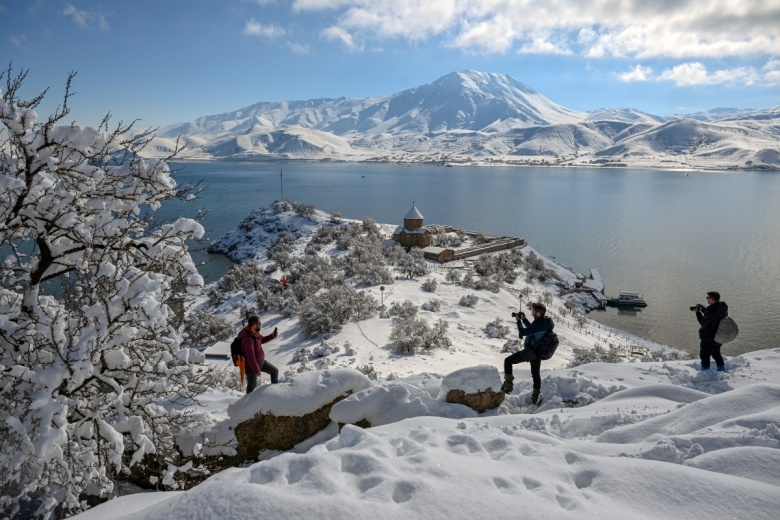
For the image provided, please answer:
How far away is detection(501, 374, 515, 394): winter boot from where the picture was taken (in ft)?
28.7

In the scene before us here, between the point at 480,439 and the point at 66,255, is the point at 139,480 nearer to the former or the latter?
the point at 66,255

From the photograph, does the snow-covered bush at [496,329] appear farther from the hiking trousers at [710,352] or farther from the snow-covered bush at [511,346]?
the hiking trousers at [710,352]

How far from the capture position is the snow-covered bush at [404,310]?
2400 cm

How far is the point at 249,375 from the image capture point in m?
8.06

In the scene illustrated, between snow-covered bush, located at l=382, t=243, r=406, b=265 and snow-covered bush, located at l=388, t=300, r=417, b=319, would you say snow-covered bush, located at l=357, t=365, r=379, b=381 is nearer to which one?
snow-covered bush, located at l=388, t=300, r=417, b=319

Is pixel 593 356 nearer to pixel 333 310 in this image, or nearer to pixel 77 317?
pixel 333 310

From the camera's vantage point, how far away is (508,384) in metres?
8.80

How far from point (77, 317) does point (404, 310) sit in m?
19.7

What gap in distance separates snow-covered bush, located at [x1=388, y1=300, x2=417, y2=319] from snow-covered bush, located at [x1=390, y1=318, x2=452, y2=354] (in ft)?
6.26

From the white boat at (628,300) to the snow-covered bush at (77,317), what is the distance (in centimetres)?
3650

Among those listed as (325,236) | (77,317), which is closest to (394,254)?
(325,236)

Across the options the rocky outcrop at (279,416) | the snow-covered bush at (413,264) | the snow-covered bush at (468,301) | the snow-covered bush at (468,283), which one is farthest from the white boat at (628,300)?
the rocky outcrop at (279,416)

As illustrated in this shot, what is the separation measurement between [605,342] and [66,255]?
2629 cm

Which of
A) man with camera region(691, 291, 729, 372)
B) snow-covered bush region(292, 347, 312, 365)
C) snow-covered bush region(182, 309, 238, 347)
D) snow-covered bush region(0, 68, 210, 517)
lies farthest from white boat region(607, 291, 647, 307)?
snow-covered bush region(0, 68, 210, 517)
